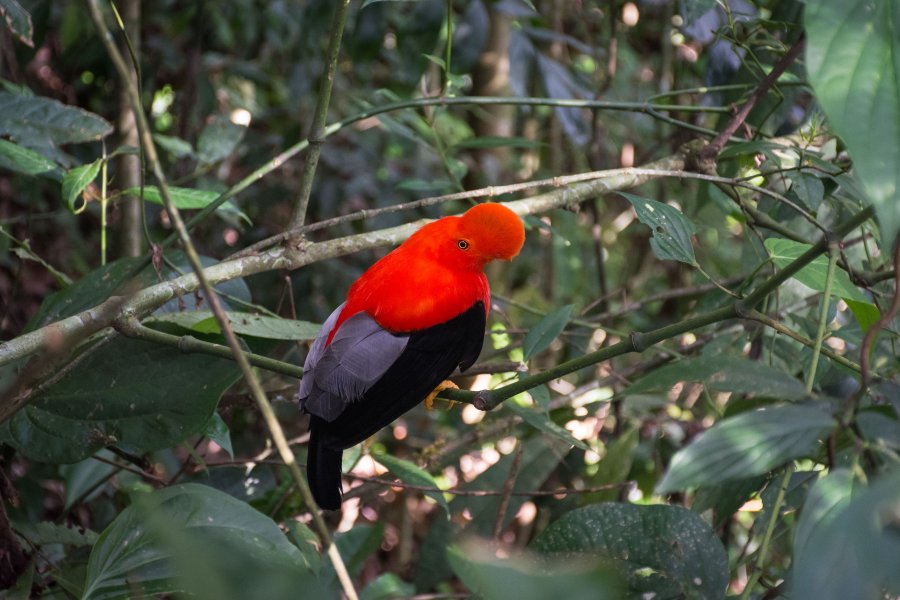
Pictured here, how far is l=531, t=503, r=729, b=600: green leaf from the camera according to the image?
1260 millimetres

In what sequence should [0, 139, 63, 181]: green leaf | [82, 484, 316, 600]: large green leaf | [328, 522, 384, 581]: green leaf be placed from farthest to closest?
[328, 522, 384, 581]: green leaf < [0, 139, 63, 181]: green leaf < [82, 484, 316, 600]: large green leaf

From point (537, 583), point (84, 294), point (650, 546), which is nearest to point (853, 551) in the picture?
point (537, 583)

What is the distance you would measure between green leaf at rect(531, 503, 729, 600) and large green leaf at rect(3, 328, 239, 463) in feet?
2.22

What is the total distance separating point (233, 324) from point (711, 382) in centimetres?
100

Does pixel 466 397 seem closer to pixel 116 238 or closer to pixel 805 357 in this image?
pixel 805 357

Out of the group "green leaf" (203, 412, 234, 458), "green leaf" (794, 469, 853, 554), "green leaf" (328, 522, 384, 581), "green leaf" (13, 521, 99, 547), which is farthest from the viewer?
"green leaf" (328, 522, 384, 581)

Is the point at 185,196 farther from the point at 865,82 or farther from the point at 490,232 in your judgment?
the point at 865,82

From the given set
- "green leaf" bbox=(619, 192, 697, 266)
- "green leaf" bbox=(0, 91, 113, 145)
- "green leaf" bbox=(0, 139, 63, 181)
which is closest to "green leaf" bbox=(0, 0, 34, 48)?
"green leaf" bbox=(0, 91, 113, 145)

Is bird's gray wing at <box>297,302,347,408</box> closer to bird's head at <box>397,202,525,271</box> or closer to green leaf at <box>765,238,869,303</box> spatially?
bird's head at <box>397,202,525,271</box>

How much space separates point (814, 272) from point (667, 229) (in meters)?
0.24

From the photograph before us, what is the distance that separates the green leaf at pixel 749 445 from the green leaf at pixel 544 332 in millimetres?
730

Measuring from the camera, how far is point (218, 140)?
2512 millimetres

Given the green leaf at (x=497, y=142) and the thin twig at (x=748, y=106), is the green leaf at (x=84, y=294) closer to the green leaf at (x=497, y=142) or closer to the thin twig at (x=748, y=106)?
the green leaf at (x=497, y=142)

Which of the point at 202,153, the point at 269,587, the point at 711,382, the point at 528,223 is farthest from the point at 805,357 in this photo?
the point at 202,153
